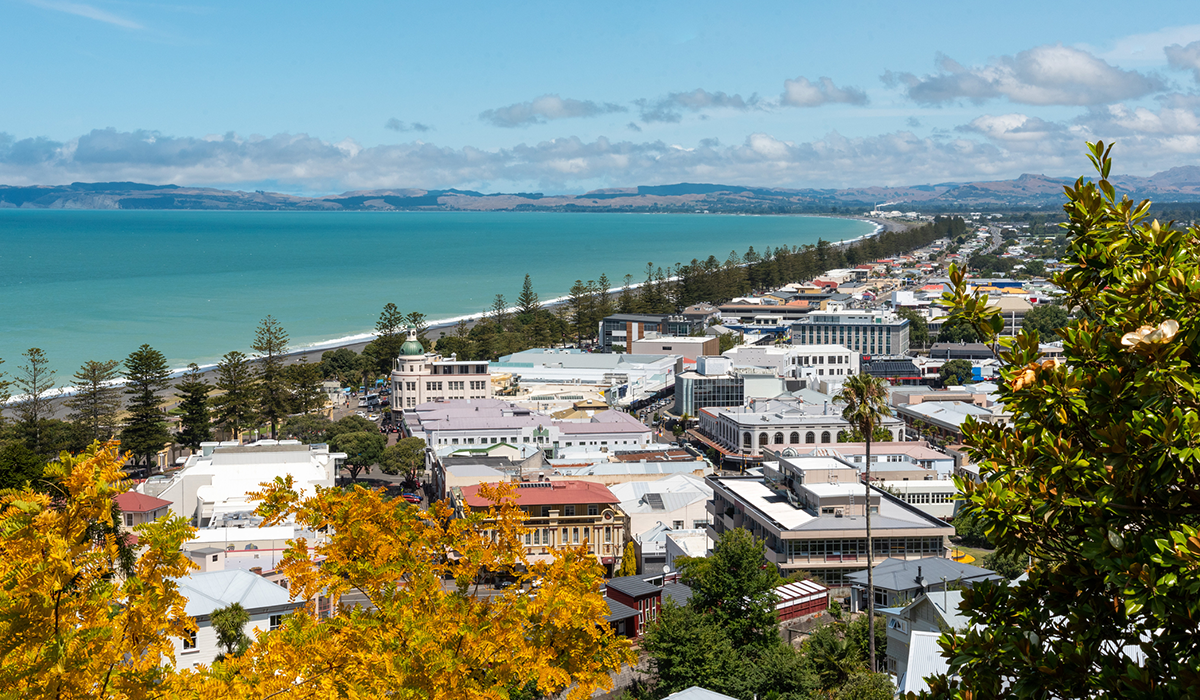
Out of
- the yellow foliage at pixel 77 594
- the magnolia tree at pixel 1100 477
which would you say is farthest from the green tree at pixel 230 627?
the magnolia tree at pixel 1100 477

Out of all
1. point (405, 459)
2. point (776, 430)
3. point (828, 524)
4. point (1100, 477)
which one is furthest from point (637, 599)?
point (776, 430)

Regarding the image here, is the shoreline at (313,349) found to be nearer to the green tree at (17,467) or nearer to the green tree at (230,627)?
the green tree at (17,467)

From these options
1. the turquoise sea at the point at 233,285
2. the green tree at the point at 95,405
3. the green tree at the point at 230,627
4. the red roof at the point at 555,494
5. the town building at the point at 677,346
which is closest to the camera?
the green tree at the point at 230,627

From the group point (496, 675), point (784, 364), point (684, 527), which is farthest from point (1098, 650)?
point (784, 364)

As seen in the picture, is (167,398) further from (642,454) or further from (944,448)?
(944,448)

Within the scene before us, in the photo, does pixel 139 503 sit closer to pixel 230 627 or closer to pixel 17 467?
pixel 17 467

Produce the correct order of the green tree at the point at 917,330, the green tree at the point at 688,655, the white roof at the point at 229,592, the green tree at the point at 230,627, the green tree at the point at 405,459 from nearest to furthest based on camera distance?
1. the green tree at the point at 688,655
2. the green tree at the point at 230,627
3. the white roof at the point at 229,592
4. the green tree at the point at 405,459
5. the green tree at the point at 917,330
